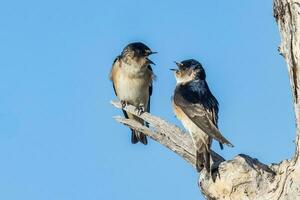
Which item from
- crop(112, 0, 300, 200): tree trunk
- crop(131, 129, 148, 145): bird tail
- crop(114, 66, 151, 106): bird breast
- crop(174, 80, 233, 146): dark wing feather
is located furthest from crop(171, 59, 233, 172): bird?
crop(131, 129, 148, 145): bird tail

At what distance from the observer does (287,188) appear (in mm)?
6723

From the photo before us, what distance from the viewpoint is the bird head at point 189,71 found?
954cm

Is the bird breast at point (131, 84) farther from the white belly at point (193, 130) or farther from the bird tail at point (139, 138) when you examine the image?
the white belly at point (193, 130)

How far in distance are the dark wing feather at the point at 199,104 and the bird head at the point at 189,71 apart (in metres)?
0.17

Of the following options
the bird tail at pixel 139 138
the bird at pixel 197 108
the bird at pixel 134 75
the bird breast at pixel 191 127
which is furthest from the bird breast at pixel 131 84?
the bird breast at pixel 191 127

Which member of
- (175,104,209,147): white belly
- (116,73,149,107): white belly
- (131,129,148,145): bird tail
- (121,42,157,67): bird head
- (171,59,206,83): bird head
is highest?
(121,42,157,67): bird head

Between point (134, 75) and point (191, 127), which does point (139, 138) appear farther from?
point (191, 127)

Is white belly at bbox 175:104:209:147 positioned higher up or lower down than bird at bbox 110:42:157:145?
lower down

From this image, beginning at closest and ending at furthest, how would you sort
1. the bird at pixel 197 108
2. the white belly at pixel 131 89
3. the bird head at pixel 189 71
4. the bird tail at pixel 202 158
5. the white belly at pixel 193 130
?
the bird tail at pixel 202 158
the bird at pixel 197 108
the white belly at pixel 193 130
the bird head at pixel 189 71
the white belly at pixel 131 89

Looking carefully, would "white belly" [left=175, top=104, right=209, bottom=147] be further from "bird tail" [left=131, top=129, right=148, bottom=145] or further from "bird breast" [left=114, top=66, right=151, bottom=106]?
"bird tail" [left=131, top=129, right=148, bottom=145]

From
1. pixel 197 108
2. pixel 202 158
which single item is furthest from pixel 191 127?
pixel 202 158

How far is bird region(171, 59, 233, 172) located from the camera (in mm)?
7746

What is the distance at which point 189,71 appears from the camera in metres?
9.55

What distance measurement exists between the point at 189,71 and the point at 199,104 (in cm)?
99
